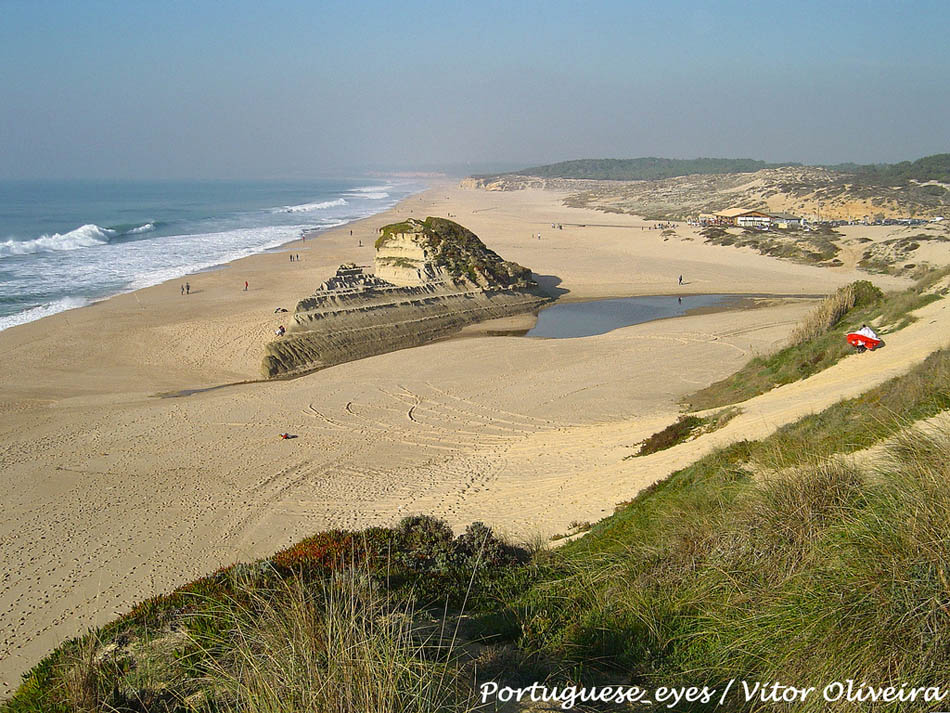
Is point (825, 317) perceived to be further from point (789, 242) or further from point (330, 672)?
point (789, 242)

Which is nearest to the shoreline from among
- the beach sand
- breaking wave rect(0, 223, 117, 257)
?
the beach sand

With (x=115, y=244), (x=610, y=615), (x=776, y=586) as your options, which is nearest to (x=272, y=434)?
(x=610, y=615)

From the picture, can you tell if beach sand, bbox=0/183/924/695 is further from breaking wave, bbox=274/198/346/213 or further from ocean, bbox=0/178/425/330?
breaking wave, bbox=274/198/346/213

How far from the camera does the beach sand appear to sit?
371 inches

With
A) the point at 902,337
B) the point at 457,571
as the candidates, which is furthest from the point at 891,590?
the point at 902,337

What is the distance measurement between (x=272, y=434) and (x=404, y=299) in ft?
42.1

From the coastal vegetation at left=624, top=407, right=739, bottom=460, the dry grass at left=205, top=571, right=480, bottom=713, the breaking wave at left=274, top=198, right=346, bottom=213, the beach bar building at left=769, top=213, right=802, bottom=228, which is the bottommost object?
the coastal vegetation at left=624, top=407, right=739, bottom=460

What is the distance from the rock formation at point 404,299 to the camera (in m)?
22.5

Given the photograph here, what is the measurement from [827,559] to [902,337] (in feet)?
37.4

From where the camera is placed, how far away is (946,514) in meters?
3.20

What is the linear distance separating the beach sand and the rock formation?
142 cm

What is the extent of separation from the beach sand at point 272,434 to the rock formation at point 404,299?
4.67 ft

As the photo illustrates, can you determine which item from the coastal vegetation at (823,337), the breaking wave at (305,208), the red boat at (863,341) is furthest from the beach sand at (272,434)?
the breaking wave at (305,208)

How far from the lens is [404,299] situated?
2669 cm
